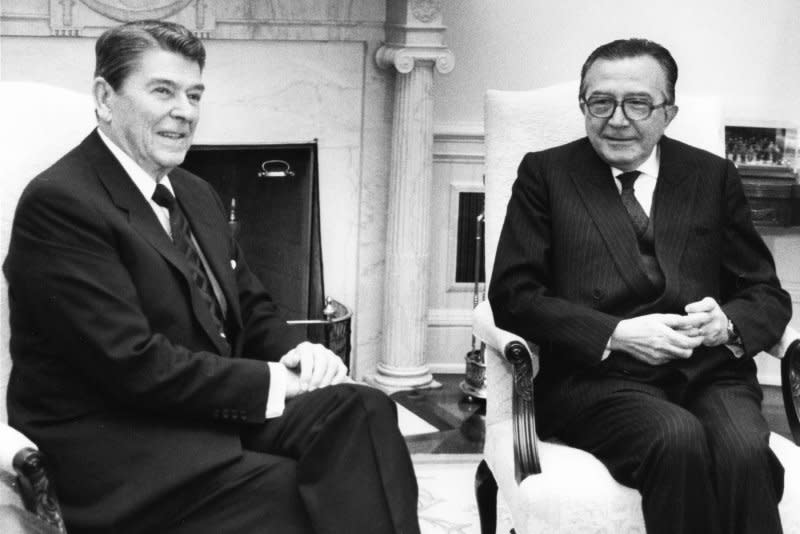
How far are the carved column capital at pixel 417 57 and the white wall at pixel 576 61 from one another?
12.2 inches

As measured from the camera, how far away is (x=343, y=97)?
183 inches

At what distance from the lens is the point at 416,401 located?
4629 mm

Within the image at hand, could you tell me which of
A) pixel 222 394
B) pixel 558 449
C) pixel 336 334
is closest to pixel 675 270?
pixel 558 449

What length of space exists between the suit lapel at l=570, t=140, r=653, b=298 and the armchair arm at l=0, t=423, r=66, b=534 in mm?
1403

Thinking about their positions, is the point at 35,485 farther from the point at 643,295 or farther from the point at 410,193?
the point at 410,193

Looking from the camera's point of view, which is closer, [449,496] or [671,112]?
[671,112]

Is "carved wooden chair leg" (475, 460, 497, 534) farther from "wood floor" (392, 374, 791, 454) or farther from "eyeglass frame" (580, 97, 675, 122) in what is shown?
"wood floor" (392, 374, 791, 454)

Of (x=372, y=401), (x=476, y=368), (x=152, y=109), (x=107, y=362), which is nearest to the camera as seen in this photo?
(x=107, y=362)

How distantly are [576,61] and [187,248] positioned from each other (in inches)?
114

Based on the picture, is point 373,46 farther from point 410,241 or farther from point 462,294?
point 462,294

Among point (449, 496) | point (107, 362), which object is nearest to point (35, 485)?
point (107, 362)

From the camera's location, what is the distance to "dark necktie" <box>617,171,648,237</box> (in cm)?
286

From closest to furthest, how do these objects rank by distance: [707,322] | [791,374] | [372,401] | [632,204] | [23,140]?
[372,401]
[23,140]
[707,322]
[791,374]
[632,204]

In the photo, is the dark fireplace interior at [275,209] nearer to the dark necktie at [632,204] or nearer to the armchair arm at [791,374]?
the dark necktie at [632,204]
